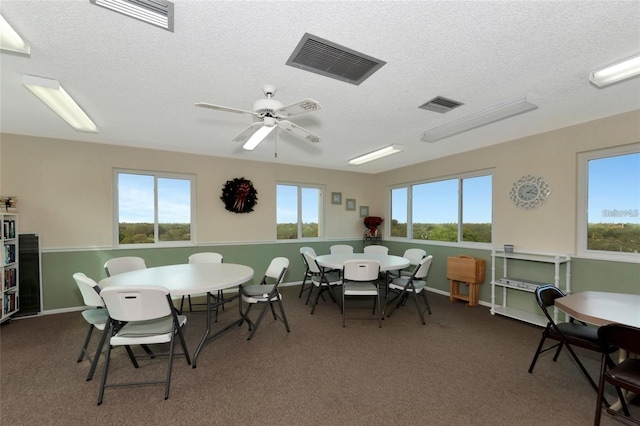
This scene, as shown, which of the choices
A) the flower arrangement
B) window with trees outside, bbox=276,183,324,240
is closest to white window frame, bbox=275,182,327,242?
window with trees outside, bbox=276,183,324,240

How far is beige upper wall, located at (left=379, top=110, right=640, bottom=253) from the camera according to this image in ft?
10.3

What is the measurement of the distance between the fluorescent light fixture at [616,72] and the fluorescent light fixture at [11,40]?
4.12m

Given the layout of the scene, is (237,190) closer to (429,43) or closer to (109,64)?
(109,64)

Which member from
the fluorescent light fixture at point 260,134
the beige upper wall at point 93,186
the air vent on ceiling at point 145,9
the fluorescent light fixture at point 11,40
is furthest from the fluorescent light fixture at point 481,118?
the fluorescent light fixture at point 11,40

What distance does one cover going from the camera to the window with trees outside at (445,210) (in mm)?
4578

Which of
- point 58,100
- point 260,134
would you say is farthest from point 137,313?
point 58,100

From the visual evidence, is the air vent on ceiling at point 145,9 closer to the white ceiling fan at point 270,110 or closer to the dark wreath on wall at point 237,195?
the white ceiling fan at point 270,110

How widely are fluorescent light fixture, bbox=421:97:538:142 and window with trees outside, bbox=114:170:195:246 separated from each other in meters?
4.17

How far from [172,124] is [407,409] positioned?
3.91m

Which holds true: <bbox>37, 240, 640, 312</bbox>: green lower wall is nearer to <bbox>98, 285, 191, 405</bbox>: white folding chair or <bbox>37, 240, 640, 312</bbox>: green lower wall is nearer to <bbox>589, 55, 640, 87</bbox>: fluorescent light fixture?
<bbox>589, 55, 640, 87</bbox>: fluorescent light fixture

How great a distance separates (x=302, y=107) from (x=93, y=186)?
4.06 metres

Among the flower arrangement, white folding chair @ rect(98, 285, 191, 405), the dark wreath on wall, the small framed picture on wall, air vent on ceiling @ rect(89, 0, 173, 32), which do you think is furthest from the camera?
the small framed picture on wall

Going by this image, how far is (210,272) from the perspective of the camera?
2.98 m

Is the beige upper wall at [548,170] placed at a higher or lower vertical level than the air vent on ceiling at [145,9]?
lower
